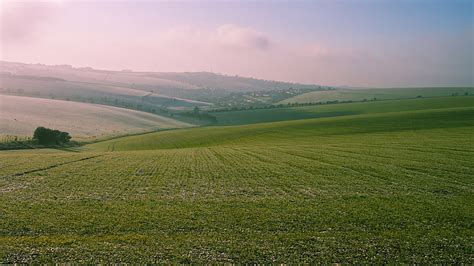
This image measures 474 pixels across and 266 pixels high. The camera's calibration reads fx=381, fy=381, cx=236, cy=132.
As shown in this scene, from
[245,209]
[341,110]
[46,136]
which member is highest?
[341,110]

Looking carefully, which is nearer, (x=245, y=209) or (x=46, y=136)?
(x=245, y=209)

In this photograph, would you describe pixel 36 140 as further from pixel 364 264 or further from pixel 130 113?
pixel 130 113

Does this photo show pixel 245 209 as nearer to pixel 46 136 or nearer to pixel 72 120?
pixel 46 136

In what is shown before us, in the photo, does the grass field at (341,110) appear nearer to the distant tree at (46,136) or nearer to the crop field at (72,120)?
the crop field at (72,120)

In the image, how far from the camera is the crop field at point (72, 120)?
4010 inches

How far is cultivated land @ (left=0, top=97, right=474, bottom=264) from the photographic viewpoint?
55.0 feet

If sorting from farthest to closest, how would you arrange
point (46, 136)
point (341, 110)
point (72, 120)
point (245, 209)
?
point (341, 110) < point (72, 120) < point (46, 136) < point (245, 209)

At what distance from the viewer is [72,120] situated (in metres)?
125

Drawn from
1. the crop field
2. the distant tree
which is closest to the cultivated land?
the distant tree

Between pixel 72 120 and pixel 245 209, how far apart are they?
11585 cm

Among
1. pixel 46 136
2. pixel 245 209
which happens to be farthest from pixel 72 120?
pixel 245 209

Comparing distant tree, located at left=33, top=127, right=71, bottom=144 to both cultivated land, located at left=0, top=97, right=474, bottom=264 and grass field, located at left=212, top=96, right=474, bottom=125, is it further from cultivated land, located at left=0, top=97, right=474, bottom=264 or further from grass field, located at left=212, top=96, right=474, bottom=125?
grass field, located at left=212, top=96, right=474, bottom=125

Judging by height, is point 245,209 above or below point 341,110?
below

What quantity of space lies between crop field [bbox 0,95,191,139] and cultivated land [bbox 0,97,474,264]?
2530 inches
